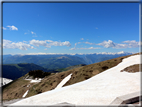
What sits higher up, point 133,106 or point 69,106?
point 133,106

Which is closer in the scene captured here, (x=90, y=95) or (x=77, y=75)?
(x=90, y=95)

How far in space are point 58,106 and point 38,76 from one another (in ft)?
260

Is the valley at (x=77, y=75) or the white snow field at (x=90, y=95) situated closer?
the white snow field at (x=90, y=95)

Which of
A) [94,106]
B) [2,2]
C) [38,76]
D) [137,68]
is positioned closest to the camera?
[2,2]

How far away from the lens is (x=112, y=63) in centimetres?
3928

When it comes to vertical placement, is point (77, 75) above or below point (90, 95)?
below

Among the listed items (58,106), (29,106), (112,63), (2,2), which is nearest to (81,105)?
(58,106)

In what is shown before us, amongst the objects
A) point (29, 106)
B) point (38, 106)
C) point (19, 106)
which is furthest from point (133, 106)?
point (19, 106)

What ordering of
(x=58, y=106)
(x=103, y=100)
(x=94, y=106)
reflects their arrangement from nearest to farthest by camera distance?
(x=58, y=106), (x=94, y=106), (x=103, y=100)

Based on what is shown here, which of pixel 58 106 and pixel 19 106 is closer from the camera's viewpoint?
pixel 58 106

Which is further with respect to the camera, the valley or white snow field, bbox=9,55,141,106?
the valley

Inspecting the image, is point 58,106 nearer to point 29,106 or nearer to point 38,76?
point 29,106

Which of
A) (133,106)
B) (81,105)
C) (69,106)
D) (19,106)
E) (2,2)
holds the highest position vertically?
(2,2)

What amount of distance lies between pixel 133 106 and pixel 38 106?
40.1 ft
